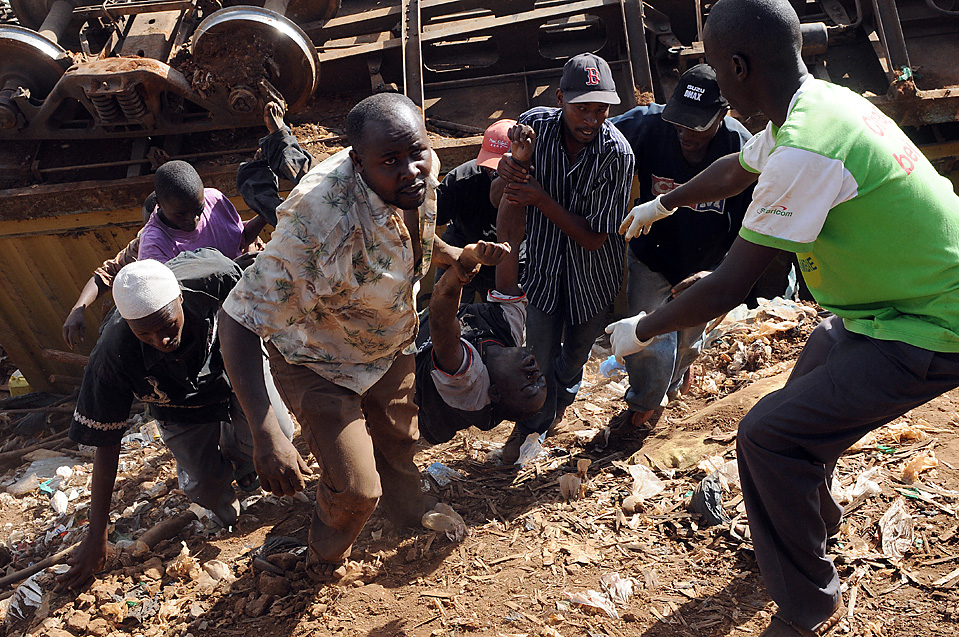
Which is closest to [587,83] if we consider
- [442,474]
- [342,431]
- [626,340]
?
[626,340]

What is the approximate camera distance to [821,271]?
2.17 m

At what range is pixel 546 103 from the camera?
5.30 meters

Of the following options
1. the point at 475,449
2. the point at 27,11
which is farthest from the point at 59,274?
the point at 475,449

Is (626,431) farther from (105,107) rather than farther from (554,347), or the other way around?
(105,107)

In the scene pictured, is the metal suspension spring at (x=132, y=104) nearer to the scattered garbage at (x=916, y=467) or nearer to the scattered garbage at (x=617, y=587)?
the scattered garbage at (x=617, y=587)

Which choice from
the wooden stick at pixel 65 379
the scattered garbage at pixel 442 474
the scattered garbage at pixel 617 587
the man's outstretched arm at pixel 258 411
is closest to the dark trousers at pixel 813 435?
the scattered garbage at pixel 617 587

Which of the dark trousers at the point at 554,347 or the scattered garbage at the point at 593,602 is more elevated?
the dark trousers at the point at 554,347

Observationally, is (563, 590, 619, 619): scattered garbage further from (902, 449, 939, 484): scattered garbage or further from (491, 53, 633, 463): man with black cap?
(902, 449, 939, 484): scattered garbage

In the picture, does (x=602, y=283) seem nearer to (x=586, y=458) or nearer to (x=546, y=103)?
(x=586, y=458)

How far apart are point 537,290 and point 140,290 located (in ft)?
6.31

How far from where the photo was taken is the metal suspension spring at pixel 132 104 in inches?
194

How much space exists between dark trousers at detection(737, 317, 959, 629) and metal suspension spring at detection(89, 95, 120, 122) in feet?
15.6

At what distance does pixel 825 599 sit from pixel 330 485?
1.74 metres

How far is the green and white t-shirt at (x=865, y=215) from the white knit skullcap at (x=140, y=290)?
2335mm
